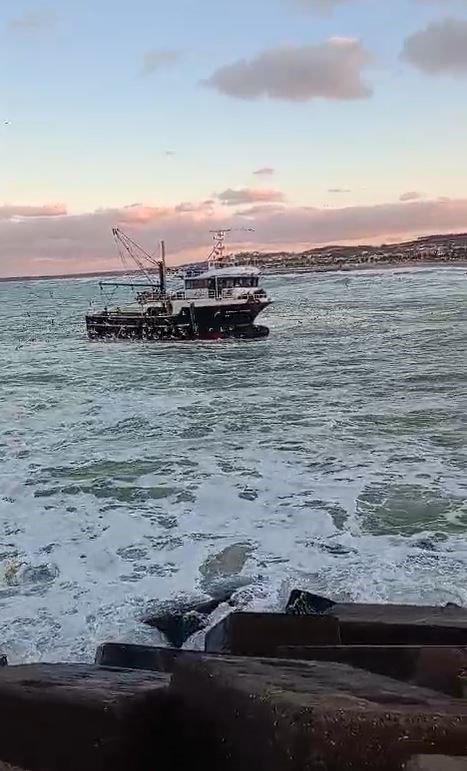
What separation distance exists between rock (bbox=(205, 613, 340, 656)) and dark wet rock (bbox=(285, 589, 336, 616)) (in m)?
1.33

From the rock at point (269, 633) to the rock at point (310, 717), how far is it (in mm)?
1125

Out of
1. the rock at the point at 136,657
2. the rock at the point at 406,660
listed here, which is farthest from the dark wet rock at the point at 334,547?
the rock at the point at 406,660

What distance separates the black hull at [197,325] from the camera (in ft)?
131

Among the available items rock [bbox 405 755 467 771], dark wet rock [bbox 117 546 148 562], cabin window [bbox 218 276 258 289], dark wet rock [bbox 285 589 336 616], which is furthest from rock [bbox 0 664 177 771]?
cabin window [bbox 218 276 258 289]

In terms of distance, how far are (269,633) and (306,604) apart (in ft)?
5.30

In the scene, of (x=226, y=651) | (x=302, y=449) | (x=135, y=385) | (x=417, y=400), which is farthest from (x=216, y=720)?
(x=135, y=385)

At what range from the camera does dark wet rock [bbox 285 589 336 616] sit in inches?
224

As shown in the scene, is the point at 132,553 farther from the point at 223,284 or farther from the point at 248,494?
the point at 223,284

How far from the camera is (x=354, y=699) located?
2551mm

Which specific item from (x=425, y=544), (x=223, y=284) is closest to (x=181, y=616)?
(x=425, y=544)

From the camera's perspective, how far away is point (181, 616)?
6.30 metres

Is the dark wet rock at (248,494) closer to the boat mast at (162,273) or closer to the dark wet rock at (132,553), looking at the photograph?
the dark wet rock at (132,553)

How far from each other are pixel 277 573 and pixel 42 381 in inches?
753

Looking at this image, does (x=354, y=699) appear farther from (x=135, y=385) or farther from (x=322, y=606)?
(x=135, y=385)
